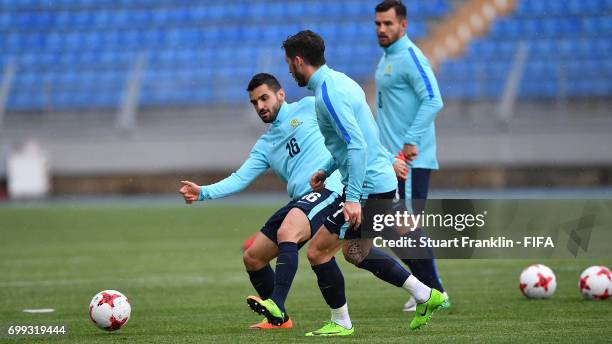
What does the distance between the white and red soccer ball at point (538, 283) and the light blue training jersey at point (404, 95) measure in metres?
1.16

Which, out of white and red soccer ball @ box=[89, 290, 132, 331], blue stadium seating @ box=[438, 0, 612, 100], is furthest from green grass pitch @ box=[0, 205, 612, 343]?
blue stadium seating @ box=[438, 0, 612, 100]

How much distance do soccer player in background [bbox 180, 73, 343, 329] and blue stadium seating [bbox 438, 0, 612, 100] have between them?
51.6ft

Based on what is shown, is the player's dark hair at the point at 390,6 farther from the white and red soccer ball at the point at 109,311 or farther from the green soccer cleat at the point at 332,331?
the white and red soccer ball at the point at 109,311

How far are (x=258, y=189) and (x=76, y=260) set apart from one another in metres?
13.0

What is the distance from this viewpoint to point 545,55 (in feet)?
75.5

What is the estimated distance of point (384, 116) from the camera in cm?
846

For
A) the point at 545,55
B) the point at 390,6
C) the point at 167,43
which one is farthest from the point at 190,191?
the point at 167,43

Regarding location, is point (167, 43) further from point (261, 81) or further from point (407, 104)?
point (261, 81)

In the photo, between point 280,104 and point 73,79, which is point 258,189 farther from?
point 280,104

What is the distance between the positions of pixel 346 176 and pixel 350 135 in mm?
408

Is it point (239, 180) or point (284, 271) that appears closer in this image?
point (284, 271)

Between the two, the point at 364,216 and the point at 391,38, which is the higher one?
the point at 391,38

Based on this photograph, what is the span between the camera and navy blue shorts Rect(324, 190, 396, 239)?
21.6 feet

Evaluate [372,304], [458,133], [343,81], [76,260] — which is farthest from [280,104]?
[458,133]
